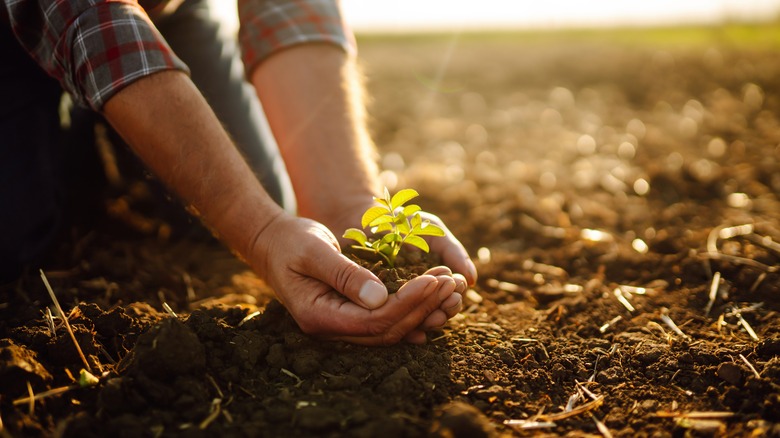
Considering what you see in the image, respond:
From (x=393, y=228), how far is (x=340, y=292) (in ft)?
0.87

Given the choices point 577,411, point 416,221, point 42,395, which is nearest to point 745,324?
point 577,411

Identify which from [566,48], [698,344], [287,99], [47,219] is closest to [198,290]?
[47,219]

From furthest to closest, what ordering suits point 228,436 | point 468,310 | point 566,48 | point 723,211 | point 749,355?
point 566,48 < point 723,211 < point 468,310 < point 749,355 < point 228,436

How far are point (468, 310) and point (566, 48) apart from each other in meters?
8.78

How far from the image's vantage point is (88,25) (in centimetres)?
177

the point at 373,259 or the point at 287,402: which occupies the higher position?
the point at 373,259

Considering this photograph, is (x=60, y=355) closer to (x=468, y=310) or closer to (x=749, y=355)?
(x=468, y=310)

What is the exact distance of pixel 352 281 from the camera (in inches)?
61.9

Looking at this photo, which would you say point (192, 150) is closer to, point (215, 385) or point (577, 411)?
point (215, 385)

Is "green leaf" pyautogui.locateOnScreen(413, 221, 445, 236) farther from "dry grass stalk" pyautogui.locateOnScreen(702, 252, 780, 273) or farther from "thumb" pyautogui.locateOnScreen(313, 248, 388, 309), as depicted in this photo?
"dry grass stalk" pyautogui.locateOnScreen(702, 252, 780, 273)

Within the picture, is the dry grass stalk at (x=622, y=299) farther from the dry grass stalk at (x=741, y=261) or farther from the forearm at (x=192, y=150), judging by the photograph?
the forearm at (x=192, y=150)

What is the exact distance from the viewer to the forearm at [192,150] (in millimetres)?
1755

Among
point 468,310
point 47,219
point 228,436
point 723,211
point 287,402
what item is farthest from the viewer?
point 723,211

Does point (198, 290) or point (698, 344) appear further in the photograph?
point (198, 290)
